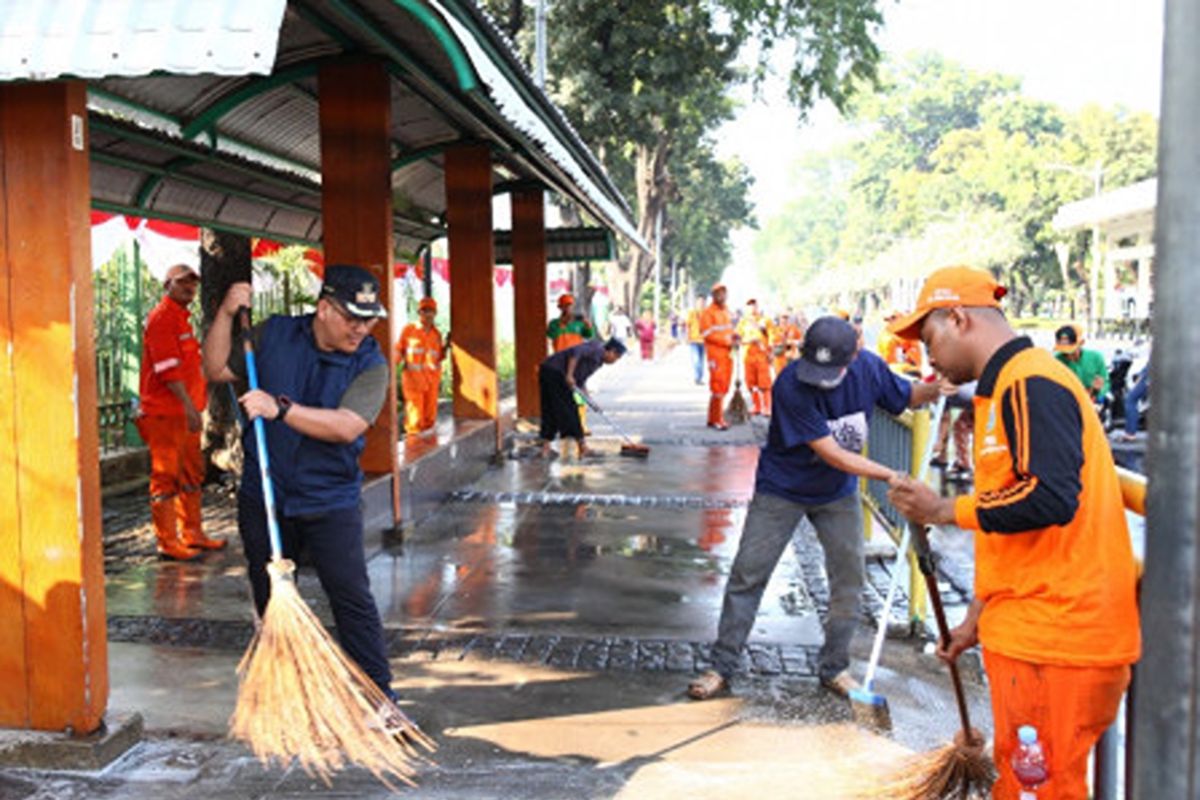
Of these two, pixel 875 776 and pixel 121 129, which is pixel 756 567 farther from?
pixel 121 129

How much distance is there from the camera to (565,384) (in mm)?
11359

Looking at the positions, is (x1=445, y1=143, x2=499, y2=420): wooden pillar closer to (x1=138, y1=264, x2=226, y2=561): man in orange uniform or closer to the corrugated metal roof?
(x1=138, y1=264, x2=226, y2=561): man in orange uniform

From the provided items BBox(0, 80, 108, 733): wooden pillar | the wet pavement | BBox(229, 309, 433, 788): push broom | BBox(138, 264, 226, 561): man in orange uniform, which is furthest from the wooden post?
BBox(229, 309, 433, 788): push broom

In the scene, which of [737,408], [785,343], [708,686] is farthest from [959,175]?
[708,686]

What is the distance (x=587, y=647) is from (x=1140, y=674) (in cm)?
374

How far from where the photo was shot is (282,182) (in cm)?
1042

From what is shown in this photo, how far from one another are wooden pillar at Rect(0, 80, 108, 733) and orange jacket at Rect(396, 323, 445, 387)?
854 cm

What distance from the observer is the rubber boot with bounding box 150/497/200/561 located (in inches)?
281

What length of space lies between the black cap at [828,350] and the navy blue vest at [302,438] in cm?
173

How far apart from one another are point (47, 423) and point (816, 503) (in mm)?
2990

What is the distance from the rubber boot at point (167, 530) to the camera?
713cm

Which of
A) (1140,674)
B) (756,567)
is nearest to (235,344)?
(756,567)

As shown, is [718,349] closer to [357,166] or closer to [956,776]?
[357,166]

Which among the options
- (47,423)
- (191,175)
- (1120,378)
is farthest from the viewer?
(1120,378)
